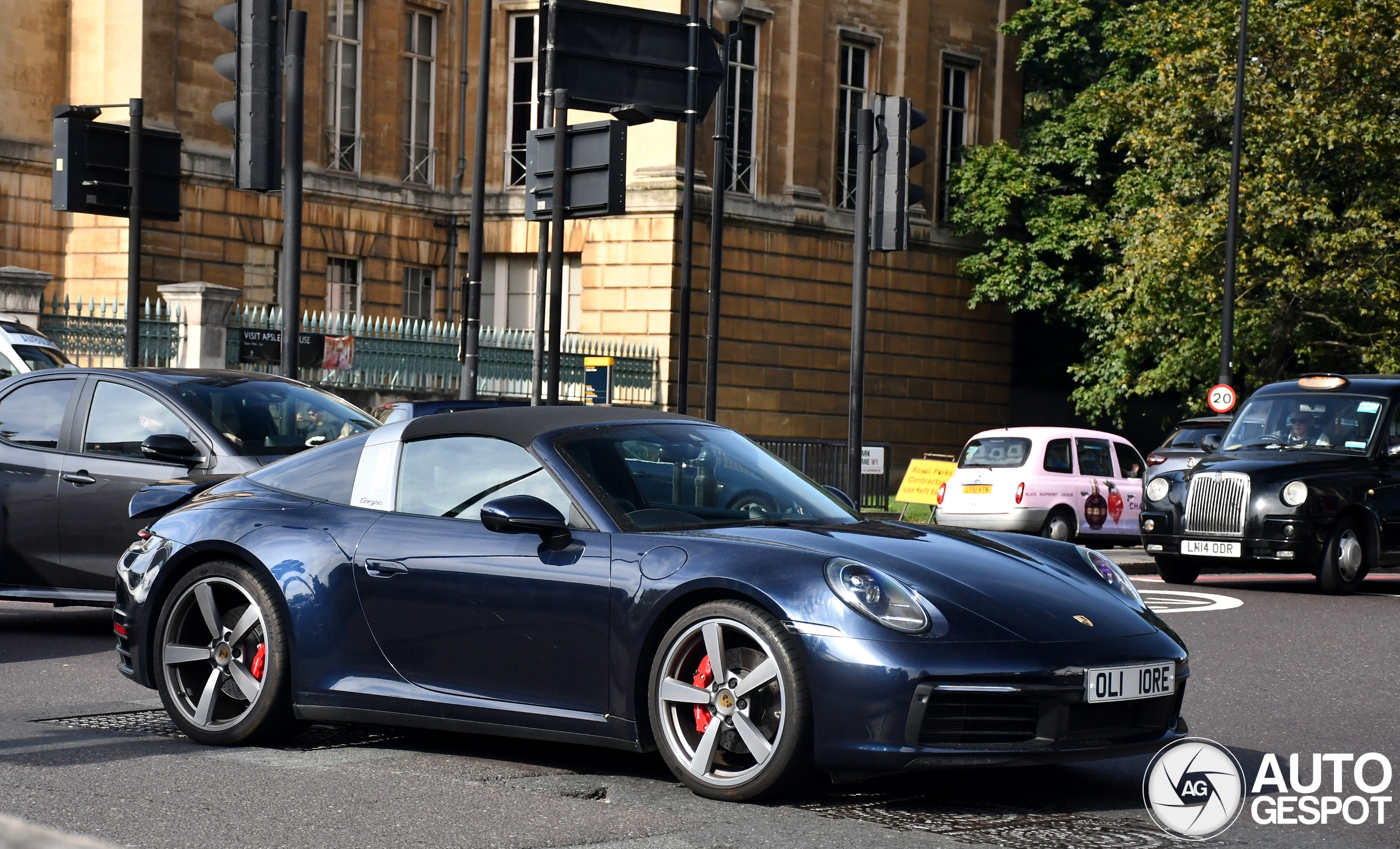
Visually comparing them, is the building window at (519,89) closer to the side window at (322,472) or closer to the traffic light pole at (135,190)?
the traffic light pole at (135,190)

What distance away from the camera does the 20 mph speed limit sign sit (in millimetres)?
31047

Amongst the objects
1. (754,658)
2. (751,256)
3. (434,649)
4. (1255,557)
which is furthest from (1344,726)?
(751,256)

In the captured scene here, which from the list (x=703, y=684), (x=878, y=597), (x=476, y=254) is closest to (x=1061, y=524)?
(x=476, y=254)

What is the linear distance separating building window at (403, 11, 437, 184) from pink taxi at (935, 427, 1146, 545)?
1744 centimetres

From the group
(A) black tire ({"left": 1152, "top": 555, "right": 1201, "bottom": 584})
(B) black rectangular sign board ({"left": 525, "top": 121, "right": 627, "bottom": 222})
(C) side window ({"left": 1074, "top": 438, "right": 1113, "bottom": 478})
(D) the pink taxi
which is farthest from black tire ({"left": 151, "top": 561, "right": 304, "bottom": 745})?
(C) side window ({"left": 1074, "top": 438, "right": 1113, "bottom": 478})

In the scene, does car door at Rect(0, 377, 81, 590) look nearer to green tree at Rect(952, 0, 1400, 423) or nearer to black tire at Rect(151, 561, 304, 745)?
black tire at Rect(151, 561, 304, 745)

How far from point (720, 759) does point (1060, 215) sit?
1344 inches

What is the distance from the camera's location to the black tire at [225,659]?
22.6ft

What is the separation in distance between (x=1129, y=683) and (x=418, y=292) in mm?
34543

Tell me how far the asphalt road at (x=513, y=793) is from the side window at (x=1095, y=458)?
15895mm

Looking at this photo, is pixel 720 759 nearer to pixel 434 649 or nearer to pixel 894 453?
pixel 434 649

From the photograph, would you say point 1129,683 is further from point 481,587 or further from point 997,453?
point 997,453

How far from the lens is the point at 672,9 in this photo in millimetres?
34906

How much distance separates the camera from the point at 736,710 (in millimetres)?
5883
